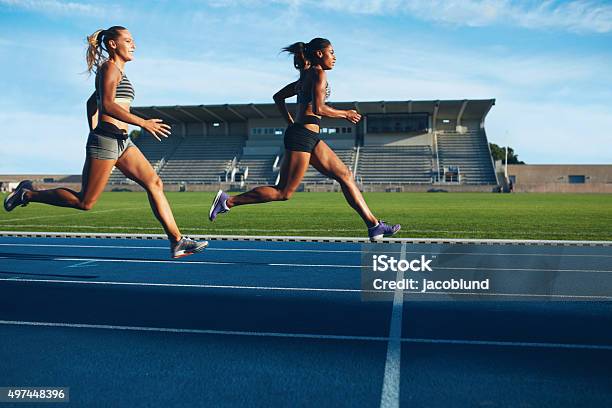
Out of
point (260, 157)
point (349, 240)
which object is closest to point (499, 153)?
point (260, 157)

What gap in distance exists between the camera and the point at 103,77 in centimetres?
514

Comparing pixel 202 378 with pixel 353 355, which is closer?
pixel 202 378

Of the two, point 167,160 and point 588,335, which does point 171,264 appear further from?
point 167,160

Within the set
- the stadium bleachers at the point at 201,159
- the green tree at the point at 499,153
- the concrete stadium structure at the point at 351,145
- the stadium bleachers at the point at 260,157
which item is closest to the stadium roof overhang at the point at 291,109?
the concrete stadium structure at the point at 351,145

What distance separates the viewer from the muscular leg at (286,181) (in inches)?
217

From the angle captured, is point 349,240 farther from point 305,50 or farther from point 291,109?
point 291,109

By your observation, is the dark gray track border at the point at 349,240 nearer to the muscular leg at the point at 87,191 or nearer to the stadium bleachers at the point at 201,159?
the muscular leg at the point at 87,191

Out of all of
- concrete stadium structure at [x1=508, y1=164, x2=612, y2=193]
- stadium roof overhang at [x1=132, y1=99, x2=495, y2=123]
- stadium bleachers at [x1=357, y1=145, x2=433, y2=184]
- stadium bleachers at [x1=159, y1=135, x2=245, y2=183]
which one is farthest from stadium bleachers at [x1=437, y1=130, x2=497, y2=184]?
stadium bleachers at [x1=159, y1=135, x2=245, y2=183]

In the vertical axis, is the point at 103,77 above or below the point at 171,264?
above

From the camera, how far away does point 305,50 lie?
5438mm

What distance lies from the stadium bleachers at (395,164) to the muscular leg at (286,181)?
153 feet

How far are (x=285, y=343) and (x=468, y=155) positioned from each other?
54.8 meters

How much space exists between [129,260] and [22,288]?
191cm

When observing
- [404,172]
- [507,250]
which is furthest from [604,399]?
[404,172]
